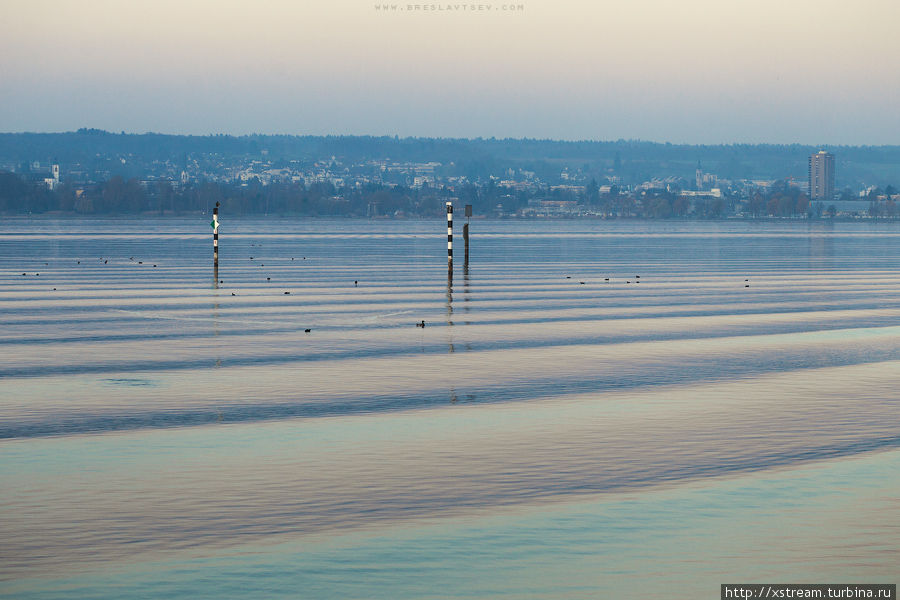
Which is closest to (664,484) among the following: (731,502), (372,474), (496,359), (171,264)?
(731,502)

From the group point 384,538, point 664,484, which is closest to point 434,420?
point 664,484

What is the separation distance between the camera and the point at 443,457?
438 inches

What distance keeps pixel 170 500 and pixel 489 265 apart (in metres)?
52.6

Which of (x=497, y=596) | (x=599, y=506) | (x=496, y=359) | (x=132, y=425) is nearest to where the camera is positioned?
(x=497, y=596)

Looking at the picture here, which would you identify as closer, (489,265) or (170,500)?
(170,500)

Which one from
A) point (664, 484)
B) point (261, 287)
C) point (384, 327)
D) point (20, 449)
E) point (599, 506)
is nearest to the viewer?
point (599, 506)

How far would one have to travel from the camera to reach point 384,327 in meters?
24.9

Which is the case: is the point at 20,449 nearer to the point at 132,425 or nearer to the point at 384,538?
the point at 132,425

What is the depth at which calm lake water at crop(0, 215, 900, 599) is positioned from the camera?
764cm

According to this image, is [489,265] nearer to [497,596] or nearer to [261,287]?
[261,287]

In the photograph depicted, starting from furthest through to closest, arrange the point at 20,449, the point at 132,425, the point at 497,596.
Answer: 1. the point at 132,425
2. the point at 20,449
3. the point at 497,596

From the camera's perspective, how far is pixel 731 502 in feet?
30.6

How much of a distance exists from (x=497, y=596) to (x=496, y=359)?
12116 mm

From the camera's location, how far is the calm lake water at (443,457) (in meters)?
7.64
